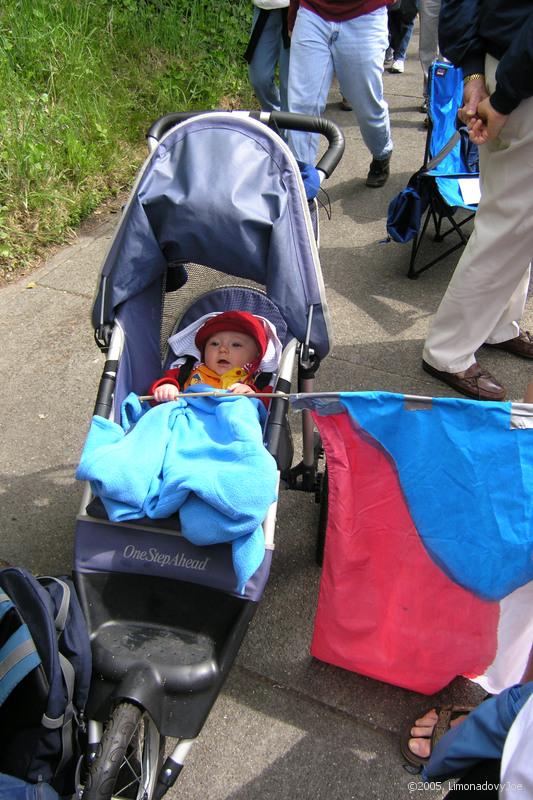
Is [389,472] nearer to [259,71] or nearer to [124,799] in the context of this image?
[124,799]

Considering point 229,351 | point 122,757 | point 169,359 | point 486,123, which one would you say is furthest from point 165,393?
point 486,123

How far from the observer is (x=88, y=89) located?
538cm

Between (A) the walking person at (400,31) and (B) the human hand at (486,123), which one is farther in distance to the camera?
(A) the walking person at (400,31)

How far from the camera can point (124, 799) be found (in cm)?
177

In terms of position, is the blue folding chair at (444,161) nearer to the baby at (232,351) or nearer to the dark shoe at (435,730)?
the baby at (232,351)

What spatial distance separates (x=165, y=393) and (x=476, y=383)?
1712 millimetres

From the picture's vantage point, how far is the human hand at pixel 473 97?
9.15 feet

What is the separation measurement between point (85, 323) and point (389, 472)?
256 centimetres

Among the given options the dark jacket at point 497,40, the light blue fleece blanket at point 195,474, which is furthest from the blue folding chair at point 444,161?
the light blue fleece blanket at point 195,474

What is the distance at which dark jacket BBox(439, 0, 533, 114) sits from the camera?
249 cm

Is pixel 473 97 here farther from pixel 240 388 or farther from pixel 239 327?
pixel 240 388

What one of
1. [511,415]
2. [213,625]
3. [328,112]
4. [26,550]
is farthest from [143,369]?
[328,112]

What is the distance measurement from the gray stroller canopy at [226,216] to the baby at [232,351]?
26cm

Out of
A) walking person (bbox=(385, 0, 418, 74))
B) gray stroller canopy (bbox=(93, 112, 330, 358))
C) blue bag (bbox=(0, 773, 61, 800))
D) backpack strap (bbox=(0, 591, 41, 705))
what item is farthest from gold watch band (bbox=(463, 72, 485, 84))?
walking person (bbox=(385, 0, 418, 74))
